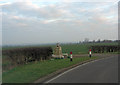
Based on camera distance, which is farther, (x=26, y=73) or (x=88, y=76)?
(x=26, y=73)

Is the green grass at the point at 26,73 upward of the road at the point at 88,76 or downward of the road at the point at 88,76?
upward

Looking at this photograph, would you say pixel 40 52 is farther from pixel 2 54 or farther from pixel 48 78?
pixel 48 78

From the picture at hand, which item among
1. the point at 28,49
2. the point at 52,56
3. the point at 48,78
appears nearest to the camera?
the point at 48,78

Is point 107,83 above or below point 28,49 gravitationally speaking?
below

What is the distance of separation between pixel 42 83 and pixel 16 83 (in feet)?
3.84

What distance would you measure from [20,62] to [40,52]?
326cm

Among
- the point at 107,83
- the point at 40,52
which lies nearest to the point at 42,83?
the point at 107,83

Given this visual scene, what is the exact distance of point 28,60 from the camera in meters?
14.7

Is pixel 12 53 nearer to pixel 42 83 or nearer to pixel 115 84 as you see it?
pixel 42 83

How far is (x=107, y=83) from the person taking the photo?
710 cm

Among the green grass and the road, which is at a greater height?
the green grass

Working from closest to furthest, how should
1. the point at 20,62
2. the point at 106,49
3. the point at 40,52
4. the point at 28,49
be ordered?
the point at 20,62 < the point at 28,49 < the point at 40,52 < the point at 106,49

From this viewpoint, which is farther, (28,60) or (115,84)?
(28,60)

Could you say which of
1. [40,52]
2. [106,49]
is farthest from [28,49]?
[106,49]
